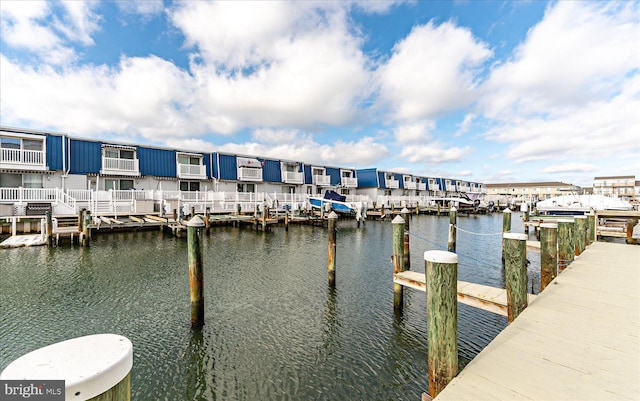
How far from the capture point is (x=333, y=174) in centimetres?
4547

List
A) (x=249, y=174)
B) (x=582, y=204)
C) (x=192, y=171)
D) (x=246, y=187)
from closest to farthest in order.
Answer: (x=192, y=171)
(x=582, y=204)
(x=249, y=174)
(x=246, y=187)

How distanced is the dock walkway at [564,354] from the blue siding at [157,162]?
30951mm

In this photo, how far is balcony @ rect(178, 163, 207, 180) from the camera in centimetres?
2992

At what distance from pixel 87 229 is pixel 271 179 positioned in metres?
21.8

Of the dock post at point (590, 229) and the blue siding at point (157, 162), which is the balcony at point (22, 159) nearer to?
the blue siding at point (157, 162)

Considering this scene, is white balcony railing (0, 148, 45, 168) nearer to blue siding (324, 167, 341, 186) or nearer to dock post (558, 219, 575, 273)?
blue siding (324, 167, 341, 186)

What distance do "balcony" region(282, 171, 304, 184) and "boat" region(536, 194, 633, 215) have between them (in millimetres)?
29114

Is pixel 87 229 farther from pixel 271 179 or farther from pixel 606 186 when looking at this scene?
pixel 606 186

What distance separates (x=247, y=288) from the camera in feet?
33.3

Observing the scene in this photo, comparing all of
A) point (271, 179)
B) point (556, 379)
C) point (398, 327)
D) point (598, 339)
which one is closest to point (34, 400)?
point (556, 379)

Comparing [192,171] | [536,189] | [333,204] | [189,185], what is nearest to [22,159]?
[192,171]

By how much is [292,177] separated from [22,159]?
81.9 ft

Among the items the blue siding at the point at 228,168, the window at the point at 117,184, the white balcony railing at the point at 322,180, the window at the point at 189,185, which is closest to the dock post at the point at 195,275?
the window at the point at 117,184

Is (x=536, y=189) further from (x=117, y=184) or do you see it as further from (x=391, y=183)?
(x=117, y=184)
